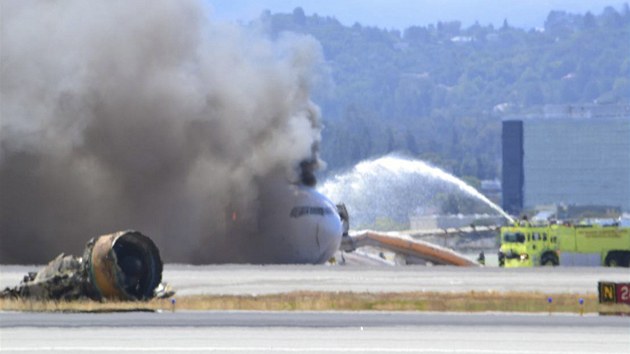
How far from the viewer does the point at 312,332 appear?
3750cm

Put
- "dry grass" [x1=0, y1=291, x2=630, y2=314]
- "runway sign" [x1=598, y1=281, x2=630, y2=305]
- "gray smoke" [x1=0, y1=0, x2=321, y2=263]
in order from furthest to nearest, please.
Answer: "gray smoke" [x1=0, y1=0, x2=321, y2=263]
"runway sign" [x1=598, y1=281, x2=630, y2=305]
"dry grass" [x1=0, y1=291, x2=630, y2=314]

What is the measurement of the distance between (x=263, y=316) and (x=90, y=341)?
7.59 meters

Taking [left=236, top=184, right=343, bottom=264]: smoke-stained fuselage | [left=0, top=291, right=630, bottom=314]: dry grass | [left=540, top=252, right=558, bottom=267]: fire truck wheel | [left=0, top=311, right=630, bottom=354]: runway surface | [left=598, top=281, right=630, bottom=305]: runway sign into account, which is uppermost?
[left=236, top=184, right=343, bottom=264]: smoke-stained fuselage

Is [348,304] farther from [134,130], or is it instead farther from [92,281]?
[134,130]

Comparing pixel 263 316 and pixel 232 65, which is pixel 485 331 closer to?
pixel 263 316

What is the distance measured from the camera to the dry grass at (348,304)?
150 feet

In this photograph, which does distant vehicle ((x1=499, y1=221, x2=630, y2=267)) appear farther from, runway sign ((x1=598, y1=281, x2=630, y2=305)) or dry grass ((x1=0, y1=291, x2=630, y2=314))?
runway sign ((x1=598, y1=281, x2=630, y2=305))

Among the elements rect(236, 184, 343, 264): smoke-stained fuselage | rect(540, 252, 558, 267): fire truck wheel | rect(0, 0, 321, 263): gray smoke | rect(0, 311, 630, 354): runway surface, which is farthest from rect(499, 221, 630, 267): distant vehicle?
rect(0, 311, 630, 354): runway surface

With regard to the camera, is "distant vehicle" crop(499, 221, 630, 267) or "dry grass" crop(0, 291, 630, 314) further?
"distant vehicle" crop(499, 221, 630, 267)

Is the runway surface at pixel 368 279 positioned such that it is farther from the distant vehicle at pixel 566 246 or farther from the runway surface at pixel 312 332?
the distant vehicle at pixel 566 246

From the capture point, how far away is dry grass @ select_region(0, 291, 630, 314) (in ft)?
150

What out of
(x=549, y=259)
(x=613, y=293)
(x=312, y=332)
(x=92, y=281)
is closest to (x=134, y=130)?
(x=549, y=259)

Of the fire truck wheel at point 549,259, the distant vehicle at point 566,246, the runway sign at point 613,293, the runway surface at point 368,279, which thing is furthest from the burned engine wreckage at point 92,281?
the fire truck wheel at point 549,259

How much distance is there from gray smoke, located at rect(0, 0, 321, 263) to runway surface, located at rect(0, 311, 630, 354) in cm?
4083
